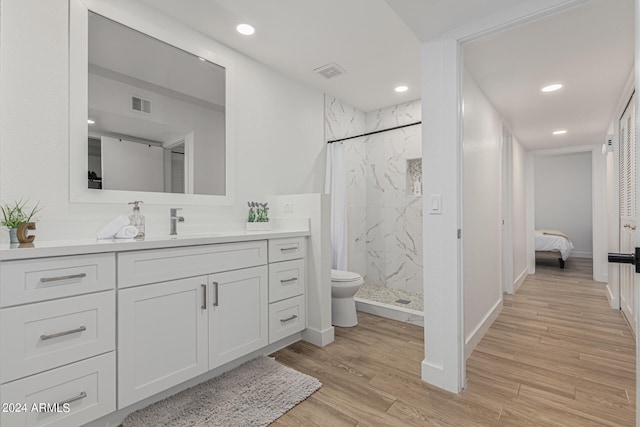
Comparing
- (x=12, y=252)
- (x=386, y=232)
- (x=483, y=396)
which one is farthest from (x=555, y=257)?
(x=12, y=252)

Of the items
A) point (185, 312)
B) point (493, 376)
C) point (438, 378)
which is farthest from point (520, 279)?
point (185, 312)

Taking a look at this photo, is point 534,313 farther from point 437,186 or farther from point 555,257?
point 555,257

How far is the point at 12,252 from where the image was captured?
120cm

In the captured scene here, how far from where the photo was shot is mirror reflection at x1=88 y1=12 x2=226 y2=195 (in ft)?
6.27

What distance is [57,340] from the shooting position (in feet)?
4.31

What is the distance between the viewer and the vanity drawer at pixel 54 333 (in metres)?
1.20

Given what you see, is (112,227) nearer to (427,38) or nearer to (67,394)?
(67,394)

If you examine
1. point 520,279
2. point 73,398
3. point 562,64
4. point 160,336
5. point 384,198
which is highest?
point 562,64

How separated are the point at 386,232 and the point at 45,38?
11.6 ft

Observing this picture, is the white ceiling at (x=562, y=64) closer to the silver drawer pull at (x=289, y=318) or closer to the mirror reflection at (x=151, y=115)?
the mirror reflection at (x=151, y=115)

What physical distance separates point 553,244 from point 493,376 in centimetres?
470

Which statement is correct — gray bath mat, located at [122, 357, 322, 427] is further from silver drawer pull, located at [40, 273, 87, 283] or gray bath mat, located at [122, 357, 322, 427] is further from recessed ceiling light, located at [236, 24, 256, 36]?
recessed ceiling light, located at [236, 24, 256, 36]

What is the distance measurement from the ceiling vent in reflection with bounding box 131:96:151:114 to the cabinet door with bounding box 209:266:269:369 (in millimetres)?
1256

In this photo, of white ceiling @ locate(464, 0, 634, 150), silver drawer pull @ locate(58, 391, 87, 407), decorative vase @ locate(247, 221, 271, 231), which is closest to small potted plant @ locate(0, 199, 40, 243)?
silver drawer pull @ locate(58, 391, 87, 407)
